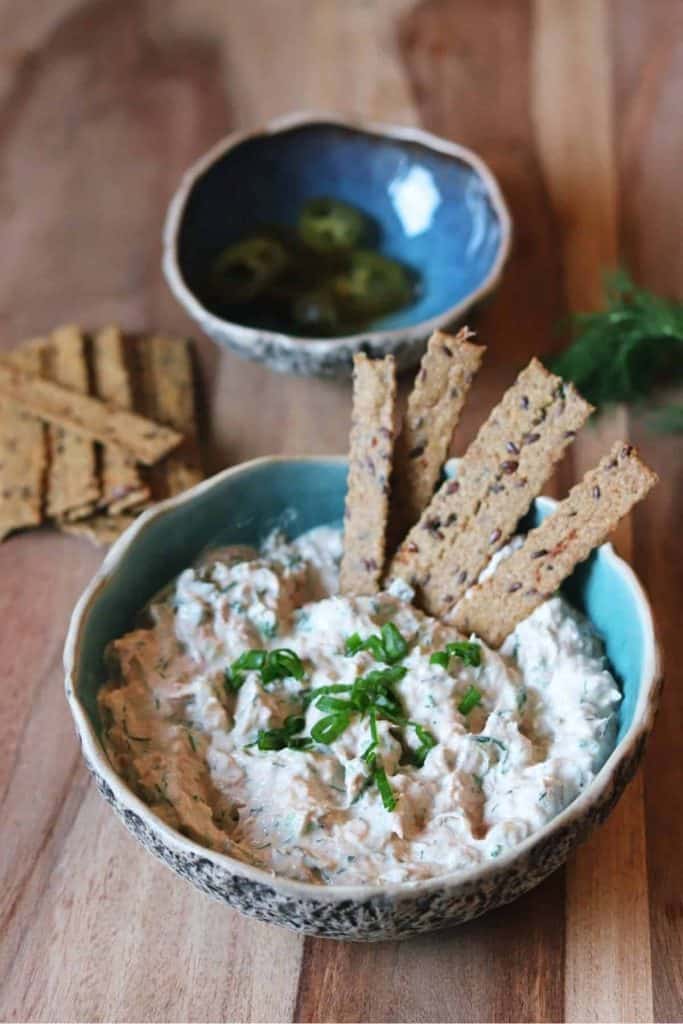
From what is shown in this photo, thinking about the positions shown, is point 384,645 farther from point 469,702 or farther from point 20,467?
point 20,467

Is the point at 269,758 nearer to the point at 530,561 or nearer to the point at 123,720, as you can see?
the point at 123,720

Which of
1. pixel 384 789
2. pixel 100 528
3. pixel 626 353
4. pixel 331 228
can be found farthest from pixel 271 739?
pixel 331 228

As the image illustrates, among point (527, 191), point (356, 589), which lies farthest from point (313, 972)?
point (527, 191)

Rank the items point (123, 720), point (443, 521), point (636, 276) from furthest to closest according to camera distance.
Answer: point (636, 276) < point (443, 521) < point (123, 720)

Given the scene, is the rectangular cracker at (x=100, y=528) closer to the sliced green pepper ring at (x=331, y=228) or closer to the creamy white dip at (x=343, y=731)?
the creamy white dip at (x=343, y=731)

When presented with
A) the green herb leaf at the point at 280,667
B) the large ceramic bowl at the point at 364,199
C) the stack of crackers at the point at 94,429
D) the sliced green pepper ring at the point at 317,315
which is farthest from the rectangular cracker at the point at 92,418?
the green herb leaf at the point at 280,667

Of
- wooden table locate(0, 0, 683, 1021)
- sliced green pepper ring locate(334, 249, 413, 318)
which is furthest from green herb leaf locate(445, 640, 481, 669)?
sliced green pepper ring locate(334, 249, 413, 318)
